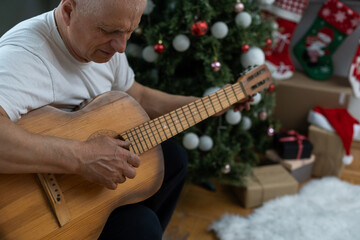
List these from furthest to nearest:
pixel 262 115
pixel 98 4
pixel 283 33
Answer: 1. pixel 283 33
2. pixel 262 115
3. pixel 98 4

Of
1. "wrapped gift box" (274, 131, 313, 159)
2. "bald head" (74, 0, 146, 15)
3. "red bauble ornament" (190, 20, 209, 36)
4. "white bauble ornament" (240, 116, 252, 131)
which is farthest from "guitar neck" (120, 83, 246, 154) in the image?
"wrapped gift box" (274, 131, 313, 159)

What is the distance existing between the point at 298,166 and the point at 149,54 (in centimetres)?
107

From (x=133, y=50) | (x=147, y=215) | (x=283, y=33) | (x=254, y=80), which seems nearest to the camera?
(x=147, y=215)

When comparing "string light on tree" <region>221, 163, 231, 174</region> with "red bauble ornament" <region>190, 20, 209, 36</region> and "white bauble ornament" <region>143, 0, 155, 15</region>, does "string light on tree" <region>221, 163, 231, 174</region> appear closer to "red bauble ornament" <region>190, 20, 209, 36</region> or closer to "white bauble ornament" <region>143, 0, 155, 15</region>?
"red bauble ornament" <region>190, 20, 209, 36</region>

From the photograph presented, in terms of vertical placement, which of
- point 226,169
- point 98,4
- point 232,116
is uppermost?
point 98,4

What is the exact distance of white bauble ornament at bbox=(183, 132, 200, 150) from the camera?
5.23 ft

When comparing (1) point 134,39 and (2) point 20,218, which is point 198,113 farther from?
(1) point 134,39

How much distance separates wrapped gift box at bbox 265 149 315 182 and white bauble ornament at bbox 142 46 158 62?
0.97 m

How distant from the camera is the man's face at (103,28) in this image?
0.83 meters

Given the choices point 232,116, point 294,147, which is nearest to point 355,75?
point 294,147

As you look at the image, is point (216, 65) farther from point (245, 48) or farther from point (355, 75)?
point (355, 75)

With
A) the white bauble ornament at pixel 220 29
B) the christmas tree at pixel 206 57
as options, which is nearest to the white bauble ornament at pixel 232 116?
the christmas tree at pixel 206 57

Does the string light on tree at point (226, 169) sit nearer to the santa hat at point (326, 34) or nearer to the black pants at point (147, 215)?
the black pants at point (147, 215)

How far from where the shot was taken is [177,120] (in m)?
1.05
